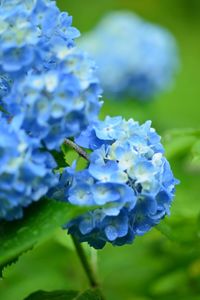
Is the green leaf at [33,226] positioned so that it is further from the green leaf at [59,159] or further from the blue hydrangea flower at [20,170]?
the green leaf at [59,159]

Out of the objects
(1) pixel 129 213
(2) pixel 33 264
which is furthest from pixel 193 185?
(1) pixel 129 213

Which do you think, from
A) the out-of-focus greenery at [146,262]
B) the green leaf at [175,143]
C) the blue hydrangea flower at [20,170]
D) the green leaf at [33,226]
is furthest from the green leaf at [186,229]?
the blue hydrangea flower at [20,170]

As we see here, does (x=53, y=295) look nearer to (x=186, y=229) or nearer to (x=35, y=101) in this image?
(x=186, y=229)

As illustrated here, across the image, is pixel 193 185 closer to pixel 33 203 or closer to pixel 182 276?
pixel 182 276

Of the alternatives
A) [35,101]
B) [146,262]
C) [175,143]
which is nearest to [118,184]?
[35,101]

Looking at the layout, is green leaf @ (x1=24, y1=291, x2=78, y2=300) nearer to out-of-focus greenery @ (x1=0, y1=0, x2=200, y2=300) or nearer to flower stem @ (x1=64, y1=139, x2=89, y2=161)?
out-of-focus greenery @ (x1=0, y1=0, x2=200, y2=300)

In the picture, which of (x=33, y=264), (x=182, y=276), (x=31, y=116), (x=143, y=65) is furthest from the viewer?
(x=143, y=65)

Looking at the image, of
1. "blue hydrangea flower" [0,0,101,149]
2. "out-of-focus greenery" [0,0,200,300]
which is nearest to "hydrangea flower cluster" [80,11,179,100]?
"out-of-focus greenery" [0,0,200,300]
